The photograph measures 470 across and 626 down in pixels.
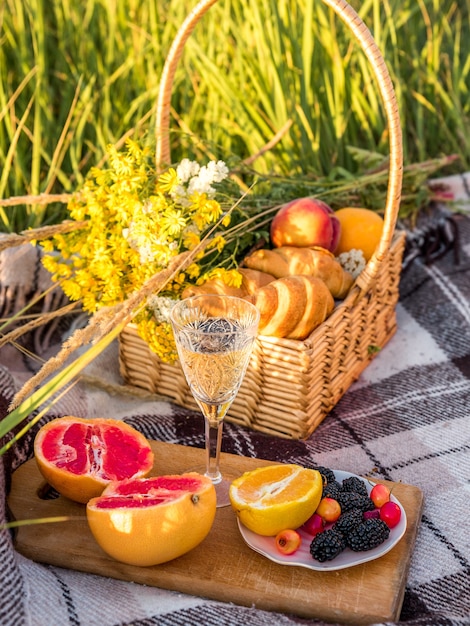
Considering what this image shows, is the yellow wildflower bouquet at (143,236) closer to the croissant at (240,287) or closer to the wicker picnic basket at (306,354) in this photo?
the croissant at (240,287)

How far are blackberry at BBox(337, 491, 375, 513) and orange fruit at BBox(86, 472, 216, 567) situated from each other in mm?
233

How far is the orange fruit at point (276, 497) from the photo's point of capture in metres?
1.33

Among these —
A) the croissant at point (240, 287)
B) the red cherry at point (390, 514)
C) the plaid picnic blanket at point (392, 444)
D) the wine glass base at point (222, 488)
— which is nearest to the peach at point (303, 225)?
the croissant at point (240, 287)

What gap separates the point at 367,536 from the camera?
1.31 meters

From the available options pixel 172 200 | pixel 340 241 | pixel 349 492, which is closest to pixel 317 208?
pixel 340 241

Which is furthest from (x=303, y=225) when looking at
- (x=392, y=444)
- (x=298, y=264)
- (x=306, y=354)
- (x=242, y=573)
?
(x=242, y=573)

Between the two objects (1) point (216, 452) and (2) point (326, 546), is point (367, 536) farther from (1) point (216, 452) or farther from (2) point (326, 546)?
(1) point (216, 452)

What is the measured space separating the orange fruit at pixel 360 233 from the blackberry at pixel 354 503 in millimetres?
802

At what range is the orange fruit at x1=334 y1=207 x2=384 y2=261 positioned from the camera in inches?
80.4

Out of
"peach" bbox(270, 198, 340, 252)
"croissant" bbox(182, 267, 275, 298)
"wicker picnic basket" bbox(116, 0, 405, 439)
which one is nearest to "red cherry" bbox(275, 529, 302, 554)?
"wicker picnic basket" bbox(116, 0, 405, 439)

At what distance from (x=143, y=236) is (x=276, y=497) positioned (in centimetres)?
62

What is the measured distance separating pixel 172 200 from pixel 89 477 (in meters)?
0.63

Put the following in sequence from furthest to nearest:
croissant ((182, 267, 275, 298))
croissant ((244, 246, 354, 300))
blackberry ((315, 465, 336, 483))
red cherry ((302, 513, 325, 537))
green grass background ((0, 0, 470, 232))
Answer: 1. green grass background ((0, 0, 470, 232))
2. croissant ((244, 246, 354, 300))
3. croissant ((182, 267, 275, 298))
4. blackberry ((315, 465, 336, 483))
5. red cherry ((302, 513, 325, 537))

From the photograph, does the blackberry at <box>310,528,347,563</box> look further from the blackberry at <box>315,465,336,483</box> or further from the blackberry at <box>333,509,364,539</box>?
the blackberry at <box>315,465,336,483</box>
